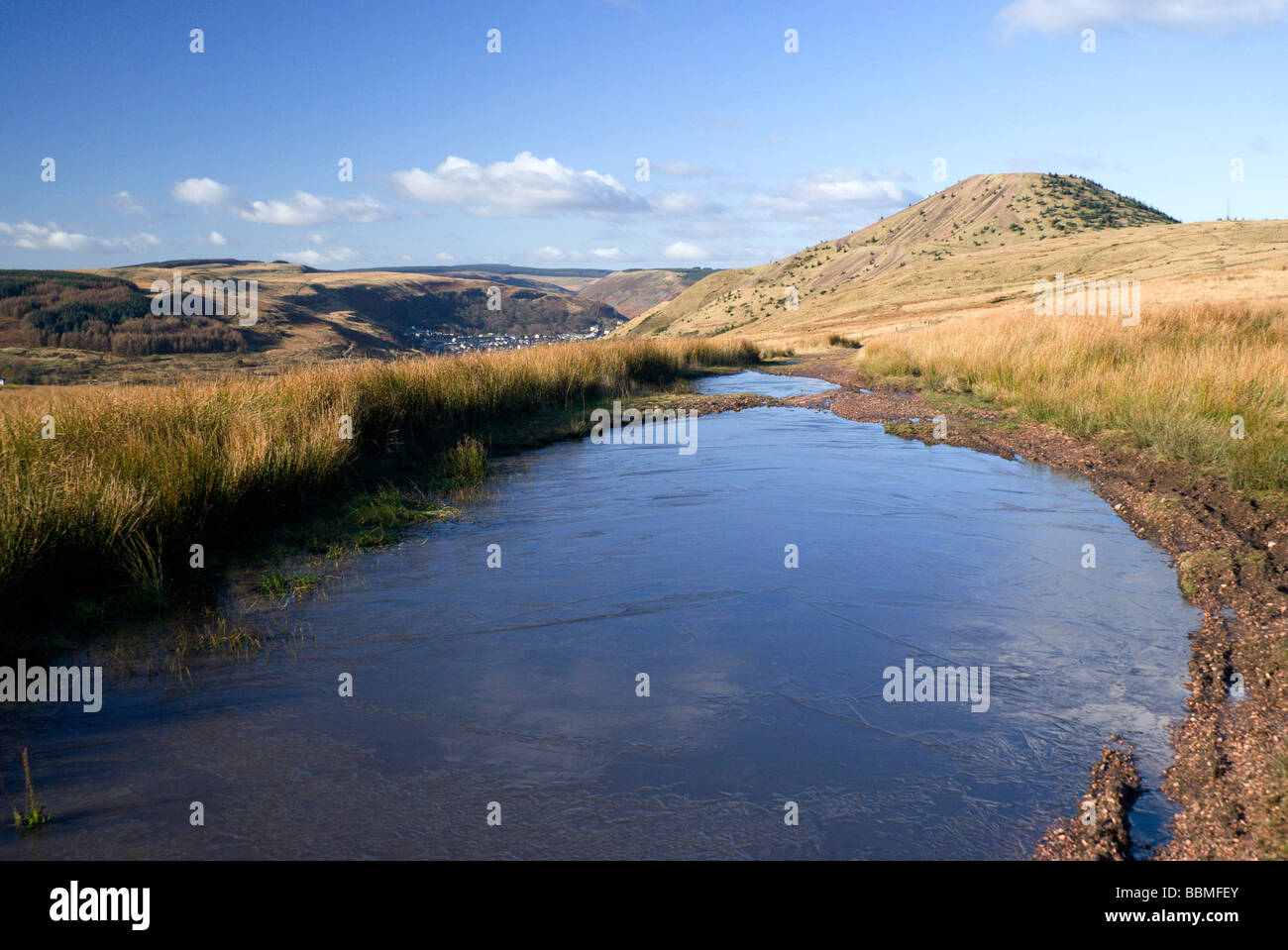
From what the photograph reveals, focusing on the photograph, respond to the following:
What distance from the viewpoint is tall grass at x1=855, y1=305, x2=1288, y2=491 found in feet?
30.2

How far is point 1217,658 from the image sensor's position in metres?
4.93

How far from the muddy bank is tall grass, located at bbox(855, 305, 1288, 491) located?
37 centimetres

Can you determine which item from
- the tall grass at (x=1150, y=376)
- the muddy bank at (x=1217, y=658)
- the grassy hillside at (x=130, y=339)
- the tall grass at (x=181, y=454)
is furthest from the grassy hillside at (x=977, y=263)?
the tall grass at (x=181, y=454)

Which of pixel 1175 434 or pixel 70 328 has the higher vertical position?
pixel 70 328

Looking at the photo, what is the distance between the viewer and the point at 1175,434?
9828 millimetres

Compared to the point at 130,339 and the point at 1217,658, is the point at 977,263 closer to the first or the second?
the point at 130,339

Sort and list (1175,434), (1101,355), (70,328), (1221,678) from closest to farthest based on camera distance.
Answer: (1221,678)
(1175,434)
(1101,355)
(70,328)

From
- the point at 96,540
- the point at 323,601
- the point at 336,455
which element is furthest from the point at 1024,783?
the point at 336,455

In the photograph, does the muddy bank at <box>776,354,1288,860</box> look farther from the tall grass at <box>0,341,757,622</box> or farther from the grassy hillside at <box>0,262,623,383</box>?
the grassy hillside at <box>0,262,623,383</box>

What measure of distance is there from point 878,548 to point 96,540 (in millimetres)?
6231

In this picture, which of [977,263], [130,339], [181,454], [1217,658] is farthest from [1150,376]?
[977,263]

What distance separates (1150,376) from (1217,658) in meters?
8.19

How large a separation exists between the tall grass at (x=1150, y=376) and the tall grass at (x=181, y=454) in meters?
8.59
